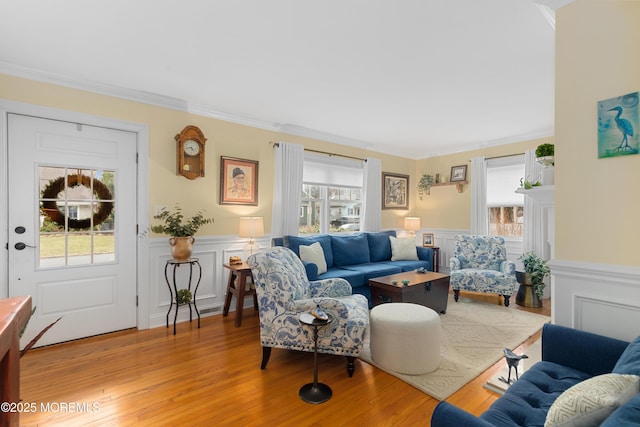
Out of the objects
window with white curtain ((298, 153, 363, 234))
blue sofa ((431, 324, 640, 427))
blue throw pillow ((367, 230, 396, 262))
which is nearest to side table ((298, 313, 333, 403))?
blue sofa ((431, 324, 640, 427))

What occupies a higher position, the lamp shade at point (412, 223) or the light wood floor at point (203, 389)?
the lamp shade at point (412, 223)

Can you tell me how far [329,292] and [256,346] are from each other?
88 cm

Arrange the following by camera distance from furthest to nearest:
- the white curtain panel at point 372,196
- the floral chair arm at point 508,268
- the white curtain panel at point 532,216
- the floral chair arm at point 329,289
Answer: the white curtain panel at point 372,196 → the white curtain panel at point 532,216 → the floral chair arm at point 508,268 → the floral chair arm at point 329,289

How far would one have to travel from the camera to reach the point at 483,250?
4605 mm

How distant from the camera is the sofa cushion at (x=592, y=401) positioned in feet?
3.06

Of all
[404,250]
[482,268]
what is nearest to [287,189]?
[404,250]

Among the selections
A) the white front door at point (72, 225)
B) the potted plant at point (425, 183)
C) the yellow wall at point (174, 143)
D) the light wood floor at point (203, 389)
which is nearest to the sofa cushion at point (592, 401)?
the light wood floor at point (203, 389)

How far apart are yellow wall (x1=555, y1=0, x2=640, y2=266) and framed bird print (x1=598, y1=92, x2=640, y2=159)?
0.03m

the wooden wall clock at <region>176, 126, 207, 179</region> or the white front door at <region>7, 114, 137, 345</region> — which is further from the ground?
the wooden wall clock at <region>176, 126, 207, 179</region>

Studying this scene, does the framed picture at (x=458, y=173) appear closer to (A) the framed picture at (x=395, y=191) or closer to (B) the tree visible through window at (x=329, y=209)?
(A) the framed picture at (x=395, y=191)

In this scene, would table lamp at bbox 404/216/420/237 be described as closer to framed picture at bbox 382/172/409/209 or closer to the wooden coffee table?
framed picture at bbox 382/172/409/209

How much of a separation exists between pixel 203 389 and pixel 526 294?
420cm

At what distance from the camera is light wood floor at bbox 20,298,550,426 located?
1.89 meters

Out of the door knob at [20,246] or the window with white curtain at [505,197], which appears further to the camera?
the window with white curtain at [505,197]
